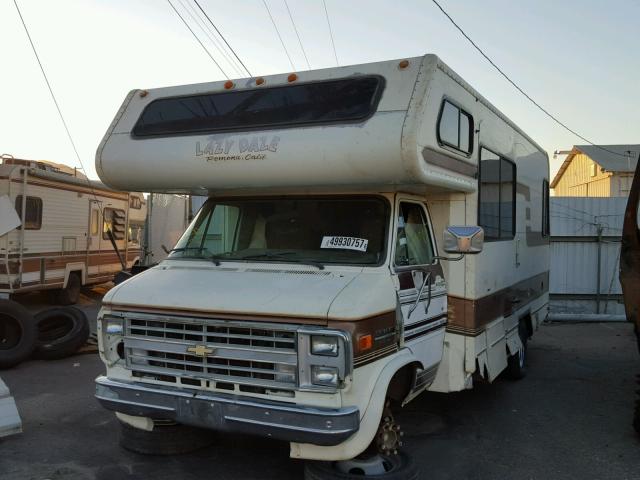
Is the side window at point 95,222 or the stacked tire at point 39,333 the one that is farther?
the side window at point 95,222

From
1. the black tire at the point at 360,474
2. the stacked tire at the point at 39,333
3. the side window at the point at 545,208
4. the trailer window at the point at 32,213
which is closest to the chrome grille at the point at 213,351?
the black tire at the point at 360,474

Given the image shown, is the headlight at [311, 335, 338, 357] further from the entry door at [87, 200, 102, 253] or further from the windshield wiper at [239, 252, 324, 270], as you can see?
the entry door at [87, 200, 102, 253]

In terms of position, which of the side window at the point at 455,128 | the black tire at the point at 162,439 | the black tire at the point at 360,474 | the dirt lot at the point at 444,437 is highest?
the side window at the point at 455,128

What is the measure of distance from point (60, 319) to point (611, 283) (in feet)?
35.4

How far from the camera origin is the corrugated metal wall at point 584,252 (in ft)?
42.8

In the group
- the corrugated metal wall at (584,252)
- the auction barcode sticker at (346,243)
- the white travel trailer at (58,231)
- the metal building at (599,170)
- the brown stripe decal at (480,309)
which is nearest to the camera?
the auction barcode sticker at (346,243)

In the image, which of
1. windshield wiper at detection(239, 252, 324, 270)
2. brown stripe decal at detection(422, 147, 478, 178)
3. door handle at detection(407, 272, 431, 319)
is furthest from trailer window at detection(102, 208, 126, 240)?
door handle at detection(407, 272, 431, 319)

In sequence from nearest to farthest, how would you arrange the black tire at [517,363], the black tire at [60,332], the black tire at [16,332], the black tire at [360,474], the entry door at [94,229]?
the black tire at [360,474] < the black tire at [517,363] < the black tire at [16,332] < the black tire at [60,332] < the entry door at [94,229]

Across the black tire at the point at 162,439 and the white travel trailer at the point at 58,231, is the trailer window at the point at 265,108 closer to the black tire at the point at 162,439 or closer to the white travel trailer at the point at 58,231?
the black tire at the point at 162,439

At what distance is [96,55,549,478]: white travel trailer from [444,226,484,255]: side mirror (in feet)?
0.04

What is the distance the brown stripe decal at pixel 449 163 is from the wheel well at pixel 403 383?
150 centimetres

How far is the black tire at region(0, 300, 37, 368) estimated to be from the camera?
25.7 feet

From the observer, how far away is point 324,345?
3.71 metres

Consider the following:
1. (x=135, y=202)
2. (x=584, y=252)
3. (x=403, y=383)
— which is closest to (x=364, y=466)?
(x=403, y=383)
